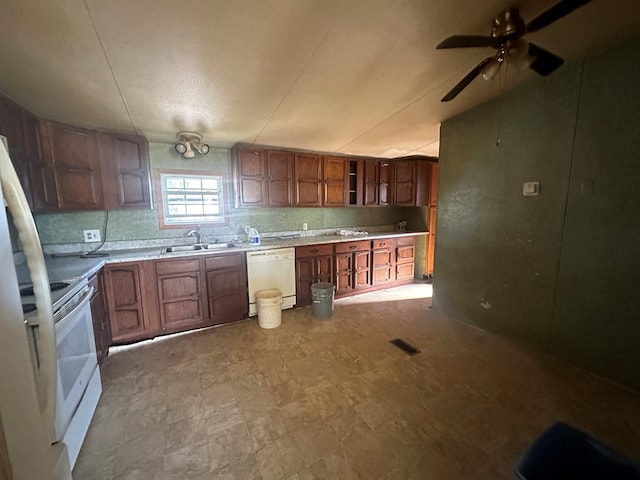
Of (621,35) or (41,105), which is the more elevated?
(621,35)

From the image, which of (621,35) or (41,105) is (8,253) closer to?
(41,105)

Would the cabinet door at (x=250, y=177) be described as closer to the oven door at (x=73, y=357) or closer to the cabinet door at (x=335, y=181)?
the cabinet door at (x=335, y=181)

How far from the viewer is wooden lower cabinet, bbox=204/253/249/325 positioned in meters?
2.96

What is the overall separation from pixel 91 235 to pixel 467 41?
3.78 m

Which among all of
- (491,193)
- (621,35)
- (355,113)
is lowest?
(491,193)

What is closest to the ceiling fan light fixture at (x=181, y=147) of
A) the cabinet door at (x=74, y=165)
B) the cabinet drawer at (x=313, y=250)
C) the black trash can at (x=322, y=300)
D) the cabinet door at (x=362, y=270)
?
the cabinet door at (x=74, y=165)

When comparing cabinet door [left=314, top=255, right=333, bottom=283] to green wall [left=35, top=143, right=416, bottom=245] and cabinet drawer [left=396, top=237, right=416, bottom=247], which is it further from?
cabinet drawer [left=396, top=237, right=416, bottom=247]

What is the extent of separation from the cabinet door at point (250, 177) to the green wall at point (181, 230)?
25cm

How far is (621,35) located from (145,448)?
3974mm

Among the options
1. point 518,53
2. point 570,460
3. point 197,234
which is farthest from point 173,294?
point 518,53

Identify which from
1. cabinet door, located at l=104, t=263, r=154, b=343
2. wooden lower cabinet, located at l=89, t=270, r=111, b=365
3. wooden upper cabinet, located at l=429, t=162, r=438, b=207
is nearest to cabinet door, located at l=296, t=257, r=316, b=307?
cabinet door, located at l=104, t=263, r=154, b=343

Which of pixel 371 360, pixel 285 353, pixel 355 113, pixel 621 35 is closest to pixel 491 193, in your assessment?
pixel 621 35

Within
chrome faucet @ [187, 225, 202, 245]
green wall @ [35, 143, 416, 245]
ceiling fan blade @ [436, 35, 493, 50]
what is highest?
ceiling fan blade @ [436, 35, 493, 50]

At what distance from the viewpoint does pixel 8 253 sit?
1.77 feet
